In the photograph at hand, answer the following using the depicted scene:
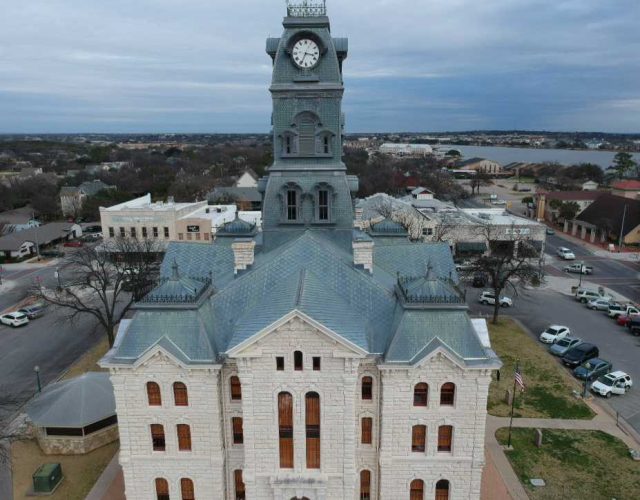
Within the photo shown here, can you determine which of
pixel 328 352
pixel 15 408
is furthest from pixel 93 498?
pixel 328 352

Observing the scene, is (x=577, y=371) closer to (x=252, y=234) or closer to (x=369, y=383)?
(x=369, y=383)

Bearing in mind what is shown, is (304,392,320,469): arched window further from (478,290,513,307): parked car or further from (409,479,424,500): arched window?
(478,290,513,307): parked car

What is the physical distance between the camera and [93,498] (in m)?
33.2

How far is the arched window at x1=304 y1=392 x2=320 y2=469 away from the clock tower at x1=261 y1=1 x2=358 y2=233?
573 inches

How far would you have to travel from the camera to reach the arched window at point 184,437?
98.9ft

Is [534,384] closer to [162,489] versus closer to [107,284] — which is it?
→ [162,489]

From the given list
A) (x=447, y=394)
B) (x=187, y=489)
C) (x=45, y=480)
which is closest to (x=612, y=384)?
(x=447, y=394)

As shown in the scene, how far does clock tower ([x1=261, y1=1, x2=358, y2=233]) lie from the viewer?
36375mm

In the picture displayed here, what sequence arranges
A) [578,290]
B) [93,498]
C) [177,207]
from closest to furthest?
[93,498] → [578,290] → [177,207]

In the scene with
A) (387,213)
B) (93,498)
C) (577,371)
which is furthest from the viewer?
(387,213)

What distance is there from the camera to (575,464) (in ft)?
118

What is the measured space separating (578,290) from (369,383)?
2129 inches

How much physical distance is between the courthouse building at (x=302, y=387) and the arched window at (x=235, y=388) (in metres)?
0.09

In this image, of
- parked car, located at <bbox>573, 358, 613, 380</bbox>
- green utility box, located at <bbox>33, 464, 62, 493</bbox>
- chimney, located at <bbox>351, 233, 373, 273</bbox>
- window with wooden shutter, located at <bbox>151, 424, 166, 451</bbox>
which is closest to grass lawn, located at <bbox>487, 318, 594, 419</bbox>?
parked car, located at <bbox>573, 358, 613, 380</bbox>
